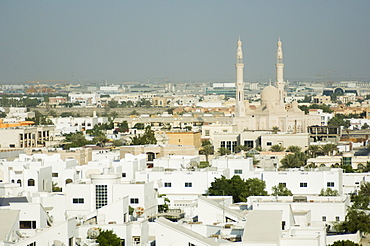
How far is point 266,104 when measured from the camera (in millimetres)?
66375

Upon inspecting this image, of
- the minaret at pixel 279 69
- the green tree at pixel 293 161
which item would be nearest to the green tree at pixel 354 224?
the green tree at pixel 293 161

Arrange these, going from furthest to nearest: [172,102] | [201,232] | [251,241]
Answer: [172,102] → [201,232] → [251,241]

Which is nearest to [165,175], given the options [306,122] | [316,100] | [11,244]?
[11,244]

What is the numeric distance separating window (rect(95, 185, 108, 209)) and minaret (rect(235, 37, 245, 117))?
38623 millimetres

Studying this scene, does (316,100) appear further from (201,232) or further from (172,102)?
(201,232)

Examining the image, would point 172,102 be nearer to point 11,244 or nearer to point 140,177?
point 140,177

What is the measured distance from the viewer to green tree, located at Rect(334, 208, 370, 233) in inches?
894

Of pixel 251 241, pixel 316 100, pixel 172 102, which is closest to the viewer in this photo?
pixel 251 241

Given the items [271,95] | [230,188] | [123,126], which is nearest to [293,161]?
[230,188]

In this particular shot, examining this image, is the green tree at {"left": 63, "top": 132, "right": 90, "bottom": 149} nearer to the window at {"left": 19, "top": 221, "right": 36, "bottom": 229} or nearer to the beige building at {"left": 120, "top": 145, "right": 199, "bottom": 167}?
the beige building at {"left": 120, "top": 145, "right": 199, "bottom": 167}

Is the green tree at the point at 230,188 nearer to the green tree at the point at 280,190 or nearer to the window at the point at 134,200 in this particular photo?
the green tree at the point at 280,190

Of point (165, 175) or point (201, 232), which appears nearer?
point (201, 232)

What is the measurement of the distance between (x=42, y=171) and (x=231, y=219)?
11851mm

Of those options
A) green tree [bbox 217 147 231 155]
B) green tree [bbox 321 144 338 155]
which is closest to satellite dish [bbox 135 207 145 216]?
green tree [bbox 321 144 338 155]
